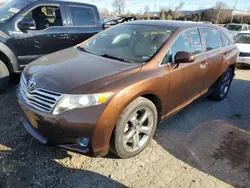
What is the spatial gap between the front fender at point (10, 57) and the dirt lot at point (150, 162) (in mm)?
925

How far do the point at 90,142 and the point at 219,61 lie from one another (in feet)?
10.1

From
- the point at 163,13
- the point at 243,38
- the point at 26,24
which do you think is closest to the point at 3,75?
the point at 26,24

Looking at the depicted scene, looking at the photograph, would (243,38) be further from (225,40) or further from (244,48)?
(225,40)

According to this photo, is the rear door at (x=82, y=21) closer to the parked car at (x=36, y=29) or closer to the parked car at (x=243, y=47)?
the parked car at (x=36, y=29)

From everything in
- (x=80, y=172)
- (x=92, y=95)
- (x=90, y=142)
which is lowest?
(x=80, y=172)

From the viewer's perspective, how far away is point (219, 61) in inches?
161

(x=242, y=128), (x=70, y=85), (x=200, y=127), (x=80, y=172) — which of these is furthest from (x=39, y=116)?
(x=242, y=128)

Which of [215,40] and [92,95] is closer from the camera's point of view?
[92,95]

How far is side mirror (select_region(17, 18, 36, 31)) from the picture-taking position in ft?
13.8

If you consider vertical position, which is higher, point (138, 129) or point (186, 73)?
point (186, 73)

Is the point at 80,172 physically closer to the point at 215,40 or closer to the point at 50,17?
the point at 215,40

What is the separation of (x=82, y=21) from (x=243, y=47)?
6.40m

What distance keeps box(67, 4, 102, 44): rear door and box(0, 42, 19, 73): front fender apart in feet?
4.55

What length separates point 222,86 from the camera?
4684 mm
